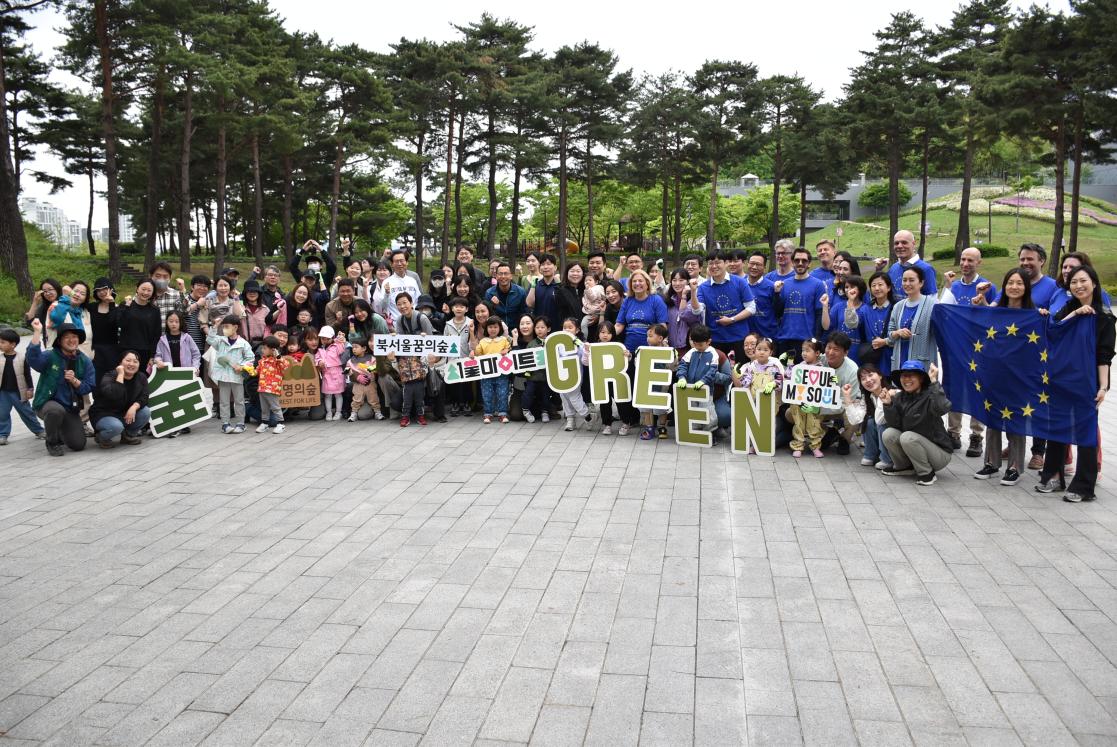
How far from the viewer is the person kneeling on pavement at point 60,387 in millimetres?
9203

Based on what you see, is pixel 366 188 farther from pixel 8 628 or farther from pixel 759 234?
pixel 8 628

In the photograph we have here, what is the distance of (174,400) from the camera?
10.1 m

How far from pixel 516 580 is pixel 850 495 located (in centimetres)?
350

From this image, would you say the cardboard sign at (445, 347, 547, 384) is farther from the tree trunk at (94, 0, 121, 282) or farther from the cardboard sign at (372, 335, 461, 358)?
the tree trunk at (94, 0, 121, 282)

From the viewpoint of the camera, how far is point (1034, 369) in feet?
24.7

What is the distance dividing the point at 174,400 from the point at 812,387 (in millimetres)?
7815

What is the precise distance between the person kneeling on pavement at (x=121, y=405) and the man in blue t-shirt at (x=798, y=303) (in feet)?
25.8

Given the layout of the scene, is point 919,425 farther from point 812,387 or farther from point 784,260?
point 784,260

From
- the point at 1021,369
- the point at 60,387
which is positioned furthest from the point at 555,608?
the point at 60,387

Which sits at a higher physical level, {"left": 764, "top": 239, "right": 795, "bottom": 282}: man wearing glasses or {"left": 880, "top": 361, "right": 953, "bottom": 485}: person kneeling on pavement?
{"left": 764, "top": 239, "right": 795, "bottom": 282}: man wearing glasses

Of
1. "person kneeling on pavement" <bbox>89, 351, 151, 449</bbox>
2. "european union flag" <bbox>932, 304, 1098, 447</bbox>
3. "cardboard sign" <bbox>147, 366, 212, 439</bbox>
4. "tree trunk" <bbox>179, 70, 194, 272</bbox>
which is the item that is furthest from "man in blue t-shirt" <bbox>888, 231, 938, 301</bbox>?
"tree trunk" <bbox>179, 70, 194, 272</bbox>

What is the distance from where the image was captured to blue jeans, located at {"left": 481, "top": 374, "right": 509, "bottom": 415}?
1084cm

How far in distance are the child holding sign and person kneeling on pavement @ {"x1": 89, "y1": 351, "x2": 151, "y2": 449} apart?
7.74m

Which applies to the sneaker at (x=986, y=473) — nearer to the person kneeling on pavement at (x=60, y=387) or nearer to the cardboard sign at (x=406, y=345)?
the cardboard sign at (x=406, y=345)
